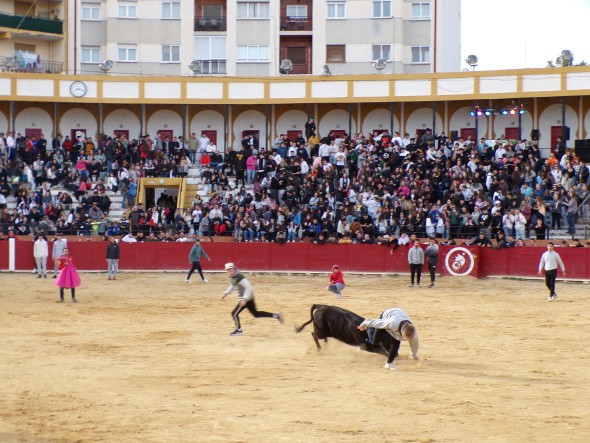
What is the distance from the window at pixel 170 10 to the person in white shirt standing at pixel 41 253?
22455 millimetres

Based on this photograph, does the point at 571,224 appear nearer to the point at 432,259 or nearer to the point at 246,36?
the point at 432,259

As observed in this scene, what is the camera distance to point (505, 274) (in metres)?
34.8

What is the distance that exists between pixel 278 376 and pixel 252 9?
40.4 m

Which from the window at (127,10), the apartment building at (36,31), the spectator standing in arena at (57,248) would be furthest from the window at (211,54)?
the spectator standing in arena at (57,248)

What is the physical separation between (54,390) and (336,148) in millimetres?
29213

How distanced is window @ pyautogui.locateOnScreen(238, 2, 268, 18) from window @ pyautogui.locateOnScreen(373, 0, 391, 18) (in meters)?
5.78

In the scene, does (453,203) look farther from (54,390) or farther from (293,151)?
(54,390)

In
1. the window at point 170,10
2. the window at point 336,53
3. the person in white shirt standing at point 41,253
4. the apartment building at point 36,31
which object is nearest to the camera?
the person in white shirt standing at point 41,253

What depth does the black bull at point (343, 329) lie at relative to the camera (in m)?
17.5

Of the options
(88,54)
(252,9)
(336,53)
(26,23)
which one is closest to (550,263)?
(336,53)

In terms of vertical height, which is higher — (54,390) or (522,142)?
(522,142)

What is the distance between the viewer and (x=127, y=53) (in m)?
55.0

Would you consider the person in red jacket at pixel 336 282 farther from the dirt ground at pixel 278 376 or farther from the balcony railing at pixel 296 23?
the balcony railing at pixel 296 23

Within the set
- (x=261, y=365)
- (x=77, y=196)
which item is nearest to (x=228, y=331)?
(x=261, y=365)
